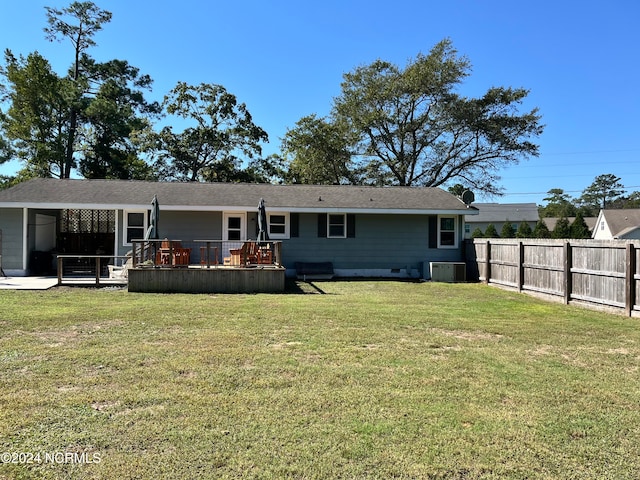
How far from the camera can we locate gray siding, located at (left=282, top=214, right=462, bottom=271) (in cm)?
1491

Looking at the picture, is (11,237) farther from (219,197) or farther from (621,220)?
(621,220)

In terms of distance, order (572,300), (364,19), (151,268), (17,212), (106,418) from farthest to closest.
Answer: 1. (364,19)
2. (17,212)
3. (151,268)
4. (572,300)
5. (106,418)

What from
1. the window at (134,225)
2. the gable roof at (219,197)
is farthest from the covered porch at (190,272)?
the gable roof at (219,197)

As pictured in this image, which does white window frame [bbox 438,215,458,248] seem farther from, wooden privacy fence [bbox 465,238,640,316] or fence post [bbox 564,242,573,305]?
fence post [bbox 564,242,573,305]

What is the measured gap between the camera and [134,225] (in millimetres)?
14070

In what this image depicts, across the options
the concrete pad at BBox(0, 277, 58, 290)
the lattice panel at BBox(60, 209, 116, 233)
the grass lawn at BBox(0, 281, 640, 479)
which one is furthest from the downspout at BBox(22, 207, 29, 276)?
the grass lawn at BBox(0, 281, 640, 479)

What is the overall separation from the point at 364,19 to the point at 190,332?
17.2 m

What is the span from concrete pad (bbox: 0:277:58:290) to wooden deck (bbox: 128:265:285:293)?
2.31 meters

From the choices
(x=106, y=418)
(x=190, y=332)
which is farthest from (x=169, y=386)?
(x=190, y=332)

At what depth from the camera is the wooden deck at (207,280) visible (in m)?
10.3

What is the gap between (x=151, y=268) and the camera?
407 inches

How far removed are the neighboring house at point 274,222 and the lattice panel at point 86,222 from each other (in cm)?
3

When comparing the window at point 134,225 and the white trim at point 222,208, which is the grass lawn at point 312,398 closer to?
the white trim at point 222,208

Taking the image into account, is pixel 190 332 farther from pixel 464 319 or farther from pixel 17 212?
pixel 17 212
